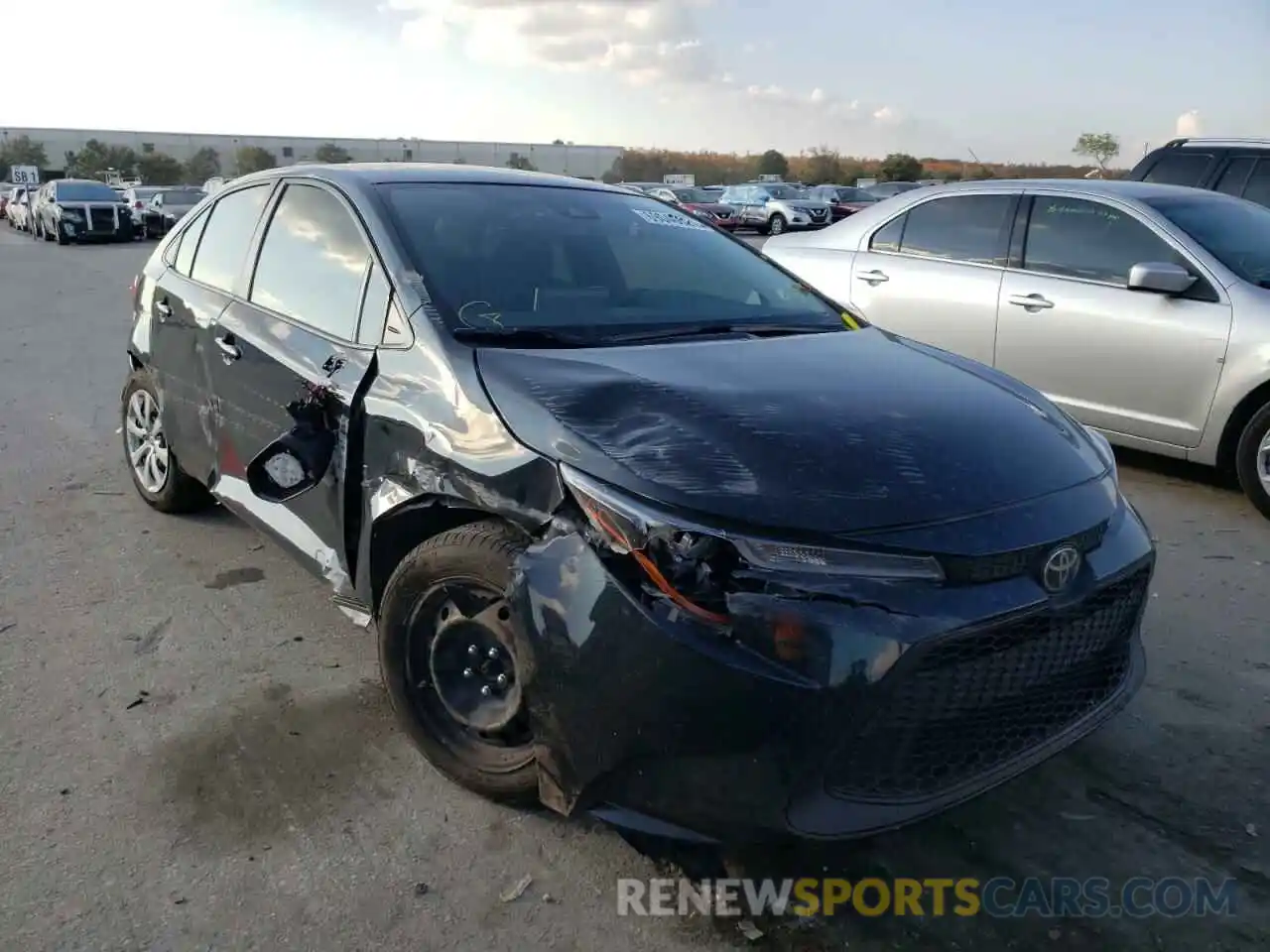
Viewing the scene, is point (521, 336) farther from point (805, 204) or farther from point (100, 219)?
point (805, 204)

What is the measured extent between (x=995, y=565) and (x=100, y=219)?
30242 millimetres

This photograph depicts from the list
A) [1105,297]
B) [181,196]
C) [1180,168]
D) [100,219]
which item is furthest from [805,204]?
[1105,297]

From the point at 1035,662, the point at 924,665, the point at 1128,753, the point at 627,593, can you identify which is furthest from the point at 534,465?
the point at 1128,753

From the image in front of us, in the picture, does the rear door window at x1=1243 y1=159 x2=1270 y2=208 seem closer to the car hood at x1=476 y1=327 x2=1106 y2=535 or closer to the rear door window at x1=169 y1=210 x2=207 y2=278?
the car hood at x1=476 y1=327 x2=1106 y2=535

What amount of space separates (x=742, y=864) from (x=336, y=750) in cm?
Answer: 128

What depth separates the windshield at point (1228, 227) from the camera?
542 centimetres

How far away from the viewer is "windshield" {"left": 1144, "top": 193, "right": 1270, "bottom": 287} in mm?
5422

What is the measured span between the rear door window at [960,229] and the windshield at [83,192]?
88.2 ft

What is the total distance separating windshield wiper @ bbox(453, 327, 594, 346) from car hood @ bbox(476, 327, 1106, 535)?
0.26ft

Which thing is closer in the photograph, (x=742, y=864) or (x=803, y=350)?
(x=742, y=864)

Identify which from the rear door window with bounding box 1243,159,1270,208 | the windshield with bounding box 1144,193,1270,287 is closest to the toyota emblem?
the windshield with bounding box 1144,193,1270,287

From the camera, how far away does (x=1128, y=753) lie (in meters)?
3.09

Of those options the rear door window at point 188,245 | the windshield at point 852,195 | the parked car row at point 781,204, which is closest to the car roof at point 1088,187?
the rear door window at point 188,245

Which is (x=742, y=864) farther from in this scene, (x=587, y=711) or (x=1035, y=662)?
(x=1035, y=662)
